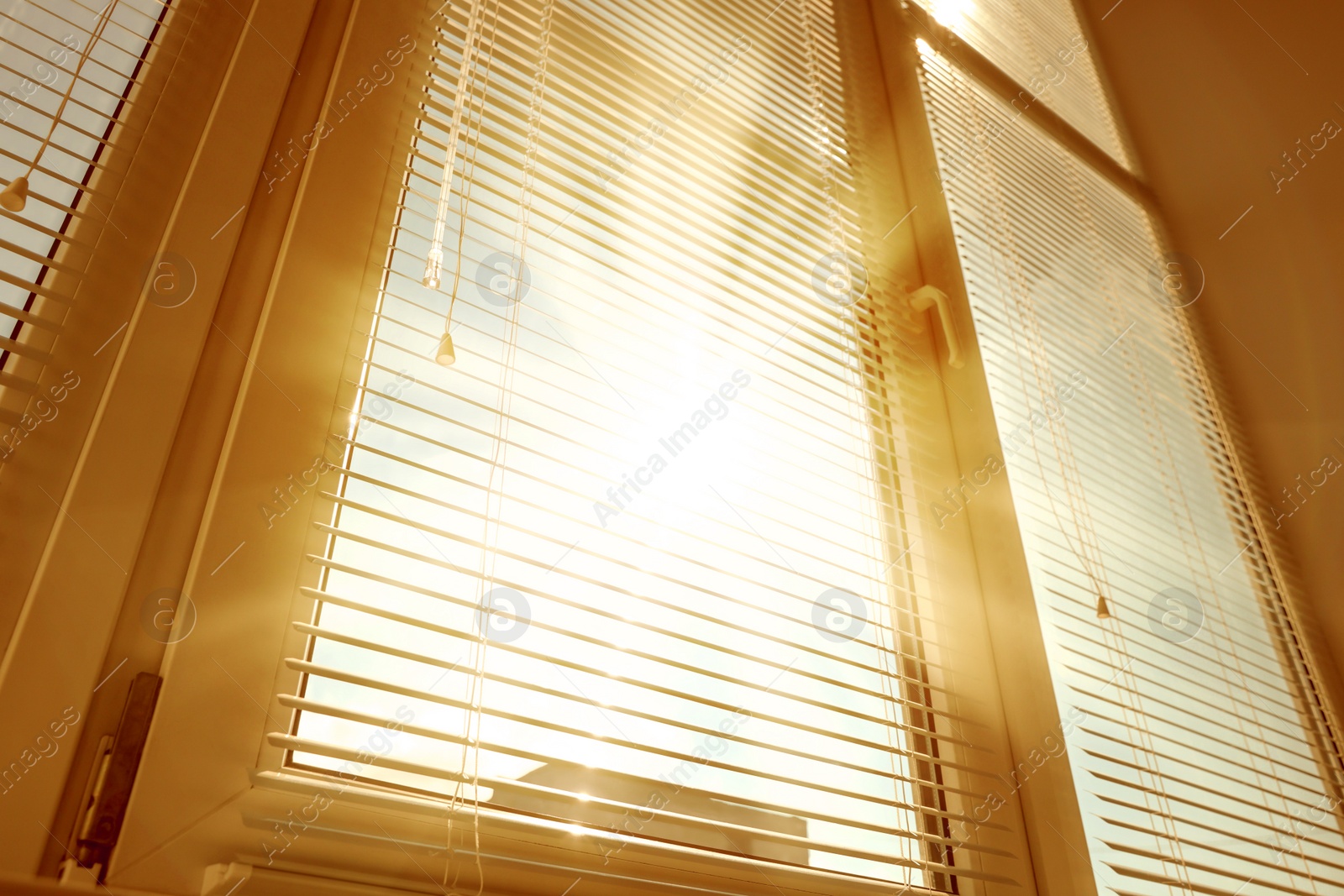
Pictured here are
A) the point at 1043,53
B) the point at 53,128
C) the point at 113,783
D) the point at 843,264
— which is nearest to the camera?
the point at 113,783

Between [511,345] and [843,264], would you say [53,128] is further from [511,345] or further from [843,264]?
[843,264]

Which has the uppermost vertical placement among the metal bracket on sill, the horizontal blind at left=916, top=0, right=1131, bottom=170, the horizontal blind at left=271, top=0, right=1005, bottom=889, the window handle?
the horizontal blind at left=916, top=0, right=1131, bottom=170

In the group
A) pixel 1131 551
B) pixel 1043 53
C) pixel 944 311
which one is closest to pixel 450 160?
pixel 944 311

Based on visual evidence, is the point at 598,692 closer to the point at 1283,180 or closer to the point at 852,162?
the point at 852,162

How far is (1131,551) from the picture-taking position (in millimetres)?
1425

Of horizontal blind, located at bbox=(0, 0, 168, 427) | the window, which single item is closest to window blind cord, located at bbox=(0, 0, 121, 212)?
horizontal blind, located at bbox=(0, 0, 168, 427)

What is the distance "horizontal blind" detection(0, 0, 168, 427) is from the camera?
0.63m

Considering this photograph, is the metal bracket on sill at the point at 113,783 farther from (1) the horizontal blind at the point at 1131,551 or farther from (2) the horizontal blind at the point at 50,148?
(1) the horizontal blind at the point at 1131,551

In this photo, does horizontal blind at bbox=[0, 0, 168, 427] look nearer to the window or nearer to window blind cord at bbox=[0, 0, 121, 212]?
window blind cord at bbox=[0, 0, 121, 212]

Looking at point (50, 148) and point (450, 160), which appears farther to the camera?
point (450, 160)

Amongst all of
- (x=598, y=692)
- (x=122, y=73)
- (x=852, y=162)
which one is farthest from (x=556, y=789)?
(x=852, y=162)

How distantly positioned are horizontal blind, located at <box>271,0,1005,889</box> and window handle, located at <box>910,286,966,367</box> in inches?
3.2

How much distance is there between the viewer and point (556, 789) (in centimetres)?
72

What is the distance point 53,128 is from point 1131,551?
4.91 ft
